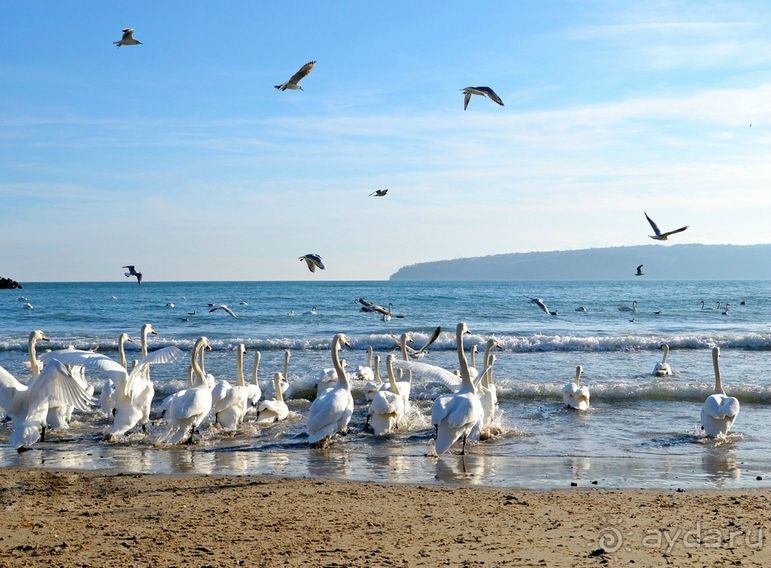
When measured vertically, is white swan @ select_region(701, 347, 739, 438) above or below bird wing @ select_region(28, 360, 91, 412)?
below

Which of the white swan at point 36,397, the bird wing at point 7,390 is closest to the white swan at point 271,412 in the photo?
the white swan at point 36,397

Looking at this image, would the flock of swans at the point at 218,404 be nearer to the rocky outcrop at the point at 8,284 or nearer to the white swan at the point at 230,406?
the white swan at the point at 230,406

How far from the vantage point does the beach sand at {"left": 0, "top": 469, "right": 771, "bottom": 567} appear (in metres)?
6.40

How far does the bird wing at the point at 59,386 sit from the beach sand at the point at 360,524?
1416 millimetres

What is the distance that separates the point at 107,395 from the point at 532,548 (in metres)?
8.50

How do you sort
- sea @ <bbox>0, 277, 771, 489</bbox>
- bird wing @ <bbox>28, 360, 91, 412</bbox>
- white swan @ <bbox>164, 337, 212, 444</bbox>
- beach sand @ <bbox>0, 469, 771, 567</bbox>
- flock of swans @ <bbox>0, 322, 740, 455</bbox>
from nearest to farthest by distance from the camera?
beach sand @ <bbox>0, 469, 771, 567</bbox>, sea @ <bbox>0, 277, 771, 489</bbox>, bird wing @ <bbox>28, 360, 91, 412</bbox>, flock of swans @ <bbox>0, 322, 740, 455</bbox>, white swan @ <bbox>164, 337, 212, 444</bbox>

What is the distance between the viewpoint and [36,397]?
10828 mm

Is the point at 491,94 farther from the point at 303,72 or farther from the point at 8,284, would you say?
the point at 8,284

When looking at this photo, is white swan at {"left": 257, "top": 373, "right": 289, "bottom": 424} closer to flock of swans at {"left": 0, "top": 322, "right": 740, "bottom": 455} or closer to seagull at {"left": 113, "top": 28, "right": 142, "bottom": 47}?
flock of swans at {"left": 0, "top": 322, "right": 740, "bottom": 455}

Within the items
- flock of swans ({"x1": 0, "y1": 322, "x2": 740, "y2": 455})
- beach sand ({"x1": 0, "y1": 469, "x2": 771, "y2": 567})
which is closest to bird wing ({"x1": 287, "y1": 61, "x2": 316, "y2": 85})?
flock of swans ({"x1": 0, "y1": 322, "x2": 740, "y2": 455})

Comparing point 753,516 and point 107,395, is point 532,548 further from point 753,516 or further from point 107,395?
point 107,395

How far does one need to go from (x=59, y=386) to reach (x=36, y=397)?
496 mm

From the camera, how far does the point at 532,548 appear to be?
6.63 m

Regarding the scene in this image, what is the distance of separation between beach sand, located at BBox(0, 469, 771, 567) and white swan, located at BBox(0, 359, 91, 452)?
1.45 m
